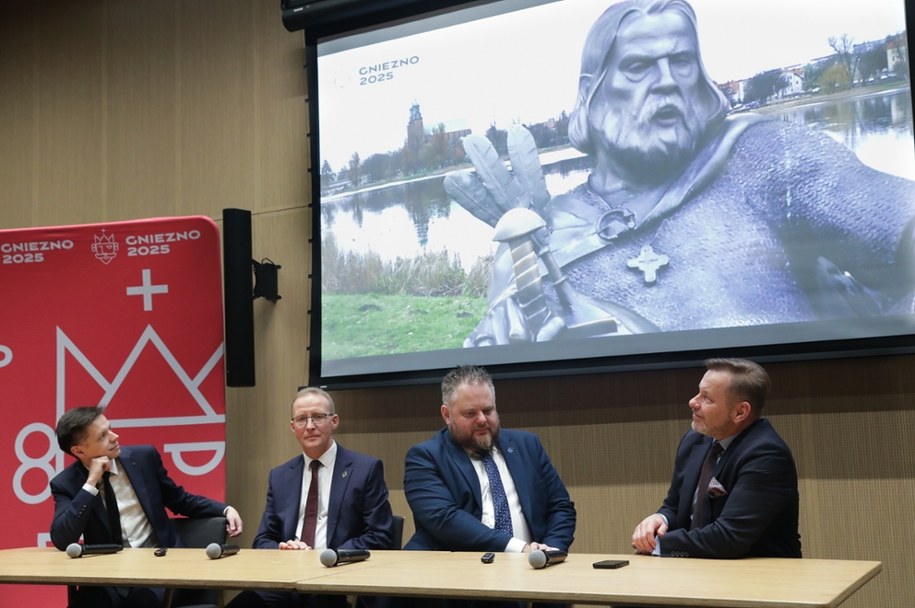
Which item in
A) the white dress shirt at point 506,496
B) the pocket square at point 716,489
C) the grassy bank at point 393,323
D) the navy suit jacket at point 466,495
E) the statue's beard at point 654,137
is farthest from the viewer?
the grassy bank at point 393,323

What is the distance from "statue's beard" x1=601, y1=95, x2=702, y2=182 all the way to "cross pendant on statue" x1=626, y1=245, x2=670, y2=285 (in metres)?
0.33

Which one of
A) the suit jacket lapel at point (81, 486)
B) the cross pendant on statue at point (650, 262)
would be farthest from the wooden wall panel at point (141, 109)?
the cross pendant on statue at point (650, 262)

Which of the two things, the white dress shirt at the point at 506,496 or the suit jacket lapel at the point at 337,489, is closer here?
Answer: the white dress shirt at the point at 506,496

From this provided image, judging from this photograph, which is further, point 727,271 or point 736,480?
point 727,271

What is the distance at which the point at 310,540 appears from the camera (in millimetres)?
4027

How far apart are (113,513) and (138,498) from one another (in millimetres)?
131

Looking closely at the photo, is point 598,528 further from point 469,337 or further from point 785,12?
point 785,12

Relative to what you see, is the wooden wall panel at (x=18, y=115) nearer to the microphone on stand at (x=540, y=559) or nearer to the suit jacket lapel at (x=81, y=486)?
the suit jacket lapel at (x=81, y=486)

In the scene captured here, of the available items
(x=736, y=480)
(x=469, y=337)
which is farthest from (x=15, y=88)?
(x=736, y=480)

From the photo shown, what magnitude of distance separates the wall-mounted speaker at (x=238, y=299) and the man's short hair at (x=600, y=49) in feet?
5.91

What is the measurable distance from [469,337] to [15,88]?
3.54 m

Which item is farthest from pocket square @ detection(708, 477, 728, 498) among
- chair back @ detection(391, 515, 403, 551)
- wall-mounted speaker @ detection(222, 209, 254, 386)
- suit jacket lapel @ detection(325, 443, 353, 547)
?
wall-mounted speaker @ detection(222, 209, 254, 386)

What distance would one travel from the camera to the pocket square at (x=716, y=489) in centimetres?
306

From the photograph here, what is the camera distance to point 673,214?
4379 mm
